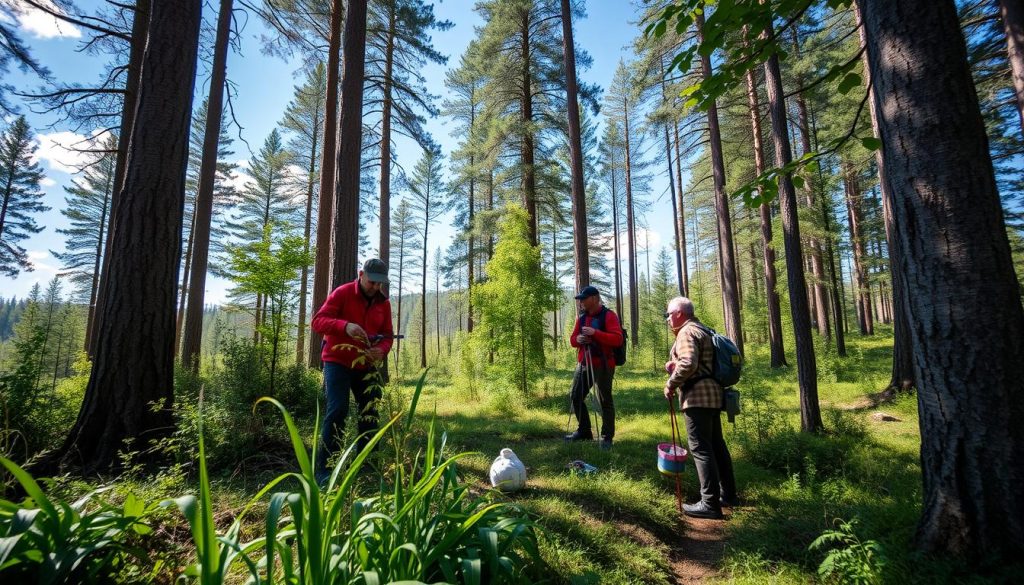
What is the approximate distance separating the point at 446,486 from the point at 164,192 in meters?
4.22

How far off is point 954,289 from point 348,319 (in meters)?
4.15

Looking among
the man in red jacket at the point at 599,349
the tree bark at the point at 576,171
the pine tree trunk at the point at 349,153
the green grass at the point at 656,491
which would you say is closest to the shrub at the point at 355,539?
the green grass at the point at 656,491

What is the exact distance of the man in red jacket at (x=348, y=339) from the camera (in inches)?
129

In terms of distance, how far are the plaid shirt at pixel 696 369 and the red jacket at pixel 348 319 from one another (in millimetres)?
2660

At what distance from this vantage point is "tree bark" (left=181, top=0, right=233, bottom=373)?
29.0 feet

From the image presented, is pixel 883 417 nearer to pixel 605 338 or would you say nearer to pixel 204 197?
pixel 605 338

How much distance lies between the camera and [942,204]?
1958mm

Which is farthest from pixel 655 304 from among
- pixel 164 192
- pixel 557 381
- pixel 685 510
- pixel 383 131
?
pixel 164 192

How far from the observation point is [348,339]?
3303 millimetres

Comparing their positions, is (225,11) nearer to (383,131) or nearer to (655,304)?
(383,131)

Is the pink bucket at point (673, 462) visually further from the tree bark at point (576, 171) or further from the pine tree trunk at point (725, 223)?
the pine tree trunk at point (725, 223)

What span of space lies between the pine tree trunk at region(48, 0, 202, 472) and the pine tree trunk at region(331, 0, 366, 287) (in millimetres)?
2173

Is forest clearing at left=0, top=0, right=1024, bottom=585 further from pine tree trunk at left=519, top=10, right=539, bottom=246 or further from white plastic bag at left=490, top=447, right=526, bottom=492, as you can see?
pine tree trunk at left=519, top=10, right=539, bottom=246

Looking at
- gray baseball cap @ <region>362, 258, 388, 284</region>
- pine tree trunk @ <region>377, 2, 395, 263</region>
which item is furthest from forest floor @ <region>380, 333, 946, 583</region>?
pine tree trunk @ <region>377, 2, 395, 263</region>
